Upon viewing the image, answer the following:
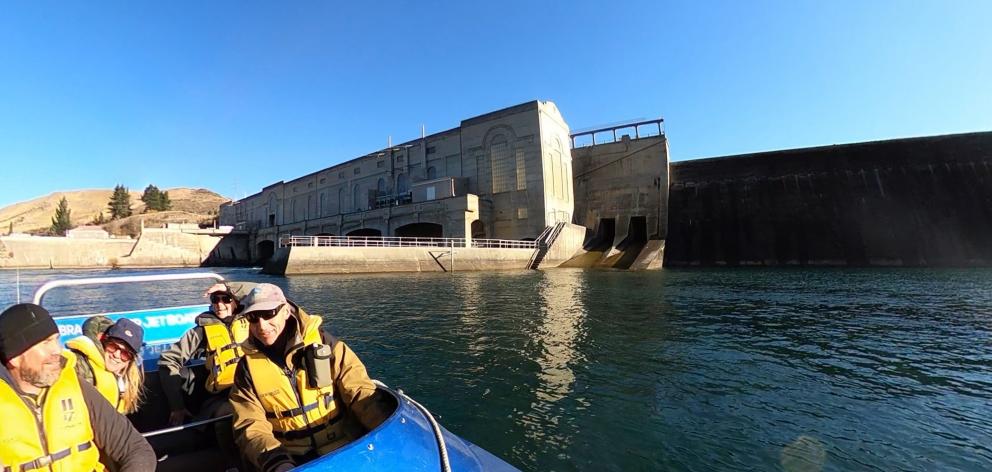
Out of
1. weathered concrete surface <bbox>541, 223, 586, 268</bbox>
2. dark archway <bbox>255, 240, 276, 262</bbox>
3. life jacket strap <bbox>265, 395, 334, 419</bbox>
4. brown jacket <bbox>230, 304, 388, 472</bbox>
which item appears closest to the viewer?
brown jacket <bbox>230, 304, 388, 472</bbox>

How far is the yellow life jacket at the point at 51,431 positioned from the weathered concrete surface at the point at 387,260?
3087 centimetres

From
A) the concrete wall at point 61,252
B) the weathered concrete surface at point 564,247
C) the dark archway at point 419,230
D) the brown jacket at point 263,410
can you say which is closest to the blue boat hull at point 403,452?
the brown jacket at point 263,410

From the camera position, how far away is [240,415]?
9.62 ft

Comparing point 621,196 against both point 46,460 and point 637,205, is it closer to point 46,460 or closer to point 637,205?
point 637,205

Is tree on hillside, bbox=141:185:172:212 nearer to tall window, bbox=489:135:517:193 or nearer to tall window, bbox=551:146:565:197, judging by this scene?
tall window, bbox=489:135:517:193

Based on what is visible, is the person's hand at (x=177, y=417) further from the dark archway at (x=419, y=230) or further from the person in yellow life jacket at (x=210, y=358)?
the dark archway at (x=419, y=230)

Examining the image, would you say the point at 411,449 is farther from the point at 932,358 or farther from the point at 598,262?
the point at 598,262

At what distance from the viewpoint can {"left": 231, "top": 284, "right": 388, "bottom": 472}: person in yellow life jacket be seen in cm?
292

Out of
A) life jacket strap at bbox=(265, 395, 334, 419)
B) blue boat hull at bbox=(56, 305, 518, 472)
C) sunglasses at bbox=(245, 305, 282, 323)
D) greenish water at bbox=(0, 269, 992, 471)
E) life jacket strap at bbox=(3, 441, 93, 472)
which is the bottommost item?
greenish water at bbox=(0, 269, 992, 471)

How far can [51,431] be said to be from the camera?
2.27 metres

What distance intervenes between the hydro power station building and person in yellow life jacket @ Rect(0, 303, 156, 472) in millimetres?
33314

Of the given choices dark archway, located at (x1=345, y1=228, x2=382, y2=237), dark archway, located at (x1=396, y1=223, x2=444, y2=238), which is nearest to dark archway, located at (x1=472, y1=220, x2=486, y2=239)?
dark archway, located at (x1=396, y1=223, x2=444, y2=238)

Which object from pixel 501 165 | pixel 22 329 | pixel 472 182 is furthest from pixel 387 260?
pixel 22 329

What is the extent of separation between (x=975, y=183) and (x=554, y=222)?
34985 millimetres
